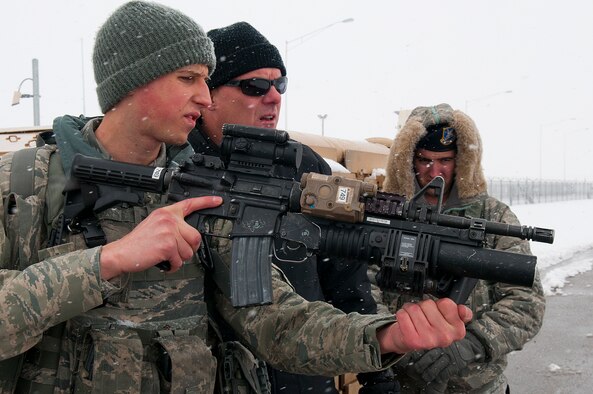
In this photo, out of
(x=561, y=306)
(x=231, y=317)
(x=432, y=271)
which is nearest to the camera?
(x=432, y=271)

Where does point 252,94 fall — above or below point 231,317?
above

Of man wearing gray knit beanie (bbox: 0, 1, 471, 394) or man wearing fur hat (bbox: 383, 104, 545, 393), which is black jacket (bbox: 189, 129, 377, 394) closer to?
man wearing fur hat (bbox: 383, 104, 545, 393)

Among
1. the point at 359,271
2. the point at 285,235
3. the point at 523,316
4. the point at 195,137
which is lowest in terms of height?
the point at 523,316

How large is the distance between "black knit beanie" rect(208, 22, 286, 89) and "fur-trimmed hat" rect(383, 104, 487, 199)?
0.85 m

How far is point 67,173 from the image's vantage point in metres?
2.12

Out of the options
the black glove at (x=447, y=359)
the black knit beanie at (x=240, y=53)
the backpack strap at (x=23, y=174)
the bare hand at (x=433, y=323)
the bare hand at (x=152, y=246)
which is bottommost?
the black glove at (x=447, y=359)

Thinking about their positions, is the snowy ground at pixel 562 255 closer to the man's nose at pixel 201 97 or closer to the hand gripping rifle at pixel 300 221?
the hand gripping rifle at pixel 300 221

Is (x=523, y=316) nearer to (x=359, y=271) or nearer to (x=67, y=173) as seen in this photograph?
(x=359, y=271)

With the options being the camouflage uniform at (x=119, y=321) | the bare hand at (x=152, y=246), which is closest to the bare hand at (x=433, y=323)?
the camouflage uniform at (x=119, y=321)

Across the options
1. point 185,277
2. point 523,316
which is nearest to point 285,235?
point 185,277

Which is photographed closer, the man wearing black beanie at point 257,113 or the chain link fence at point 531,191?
the man wearing black beanie at point 257,113

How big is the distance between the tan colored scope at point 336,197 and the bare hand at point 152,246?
410mm

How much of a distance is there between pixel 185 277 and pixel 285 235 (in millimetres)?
403

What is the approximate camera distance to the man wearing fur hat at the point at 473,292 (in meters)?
3.08
